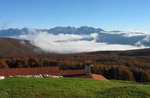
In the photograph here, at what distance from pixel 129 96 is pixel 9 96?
837cm

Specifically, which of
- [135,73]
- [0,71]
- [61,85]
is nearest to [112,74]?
[135,73]

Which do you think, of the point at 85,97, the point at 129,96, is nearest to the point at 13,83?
the point at 85,97

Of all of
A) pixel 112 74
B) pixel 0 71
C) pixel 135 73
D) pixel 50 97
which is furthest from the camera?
pixel 135 73

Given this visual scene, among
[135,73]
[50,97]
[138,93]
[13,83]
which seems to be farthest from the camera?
[135,73]

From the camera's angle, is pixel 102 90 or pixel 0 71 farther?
pixel 0 71

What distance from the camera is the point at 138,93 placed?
3036 cm

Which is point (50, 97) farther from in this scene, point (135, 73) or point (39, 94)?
point (135, 73)

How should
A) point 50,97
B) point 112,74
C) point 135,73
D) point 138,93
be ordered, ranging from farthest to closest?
point 135,73, point 112,74, point 138,93, point 50,97

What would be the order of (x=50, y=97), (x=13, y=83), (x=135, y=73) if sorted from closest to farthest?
(x=50, y=97)
(x=13, y=83)
(x=135, y=73)

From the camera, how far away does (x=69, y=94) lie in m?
29.4

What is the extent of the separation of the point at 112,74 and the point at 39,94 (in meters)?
93.5

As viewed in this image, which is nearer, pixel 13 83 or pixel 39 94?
pixel 39 94

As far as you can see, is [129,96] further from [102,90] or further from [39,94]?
[39,94]

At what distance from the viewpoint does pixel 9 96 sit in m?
28.6
